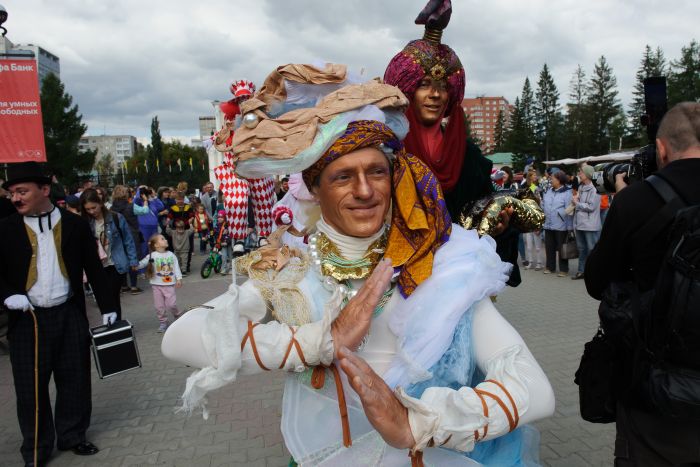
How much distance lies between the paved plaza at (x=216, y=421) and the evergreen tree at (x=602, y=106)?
58606 mm

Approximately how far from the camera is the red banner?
250 inches

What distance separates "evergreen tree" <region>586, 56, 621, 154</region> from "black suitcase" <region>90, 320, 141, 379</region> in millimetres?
62535

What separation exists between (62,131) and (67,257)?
154 ft

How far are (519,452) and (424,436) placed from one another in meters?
0.51

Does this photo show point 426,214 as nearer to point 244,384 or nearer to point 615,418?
point 615,418

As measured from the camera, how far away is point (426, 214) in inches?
63.2

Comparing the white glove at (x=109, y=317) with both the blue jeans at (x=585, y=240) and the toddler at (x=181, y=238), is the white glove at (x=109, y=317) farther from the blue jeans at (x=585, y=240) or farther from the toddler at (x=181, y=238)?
the blue jeans at (x=585, y=240)

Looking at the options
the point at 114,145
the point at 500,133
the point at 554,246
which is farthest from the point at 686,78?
the point at 114,145

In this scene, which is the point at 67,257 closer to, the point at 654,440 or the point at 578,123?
the point at 654,440

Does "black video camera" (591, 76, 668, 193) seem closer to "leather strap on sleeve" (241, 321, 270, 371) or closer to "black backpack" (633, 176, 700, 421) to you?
"black backpack" (633, 176, 700, 421)

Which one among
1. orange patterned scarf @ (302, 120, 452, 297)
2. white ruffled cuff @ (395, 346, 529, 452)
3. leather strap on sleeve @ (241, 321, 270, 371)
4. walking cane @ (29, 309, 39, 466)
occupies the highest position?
orange patterned scarf @ (302, 120, 452, 297)

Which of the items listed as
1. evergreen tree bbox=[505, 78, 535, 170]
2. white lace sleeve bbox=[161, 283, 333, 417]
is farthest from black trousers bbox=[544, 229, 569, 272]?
evergreen tree bbox=[505, 78, 535, 170]

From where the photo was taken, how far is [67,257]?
3.74 m

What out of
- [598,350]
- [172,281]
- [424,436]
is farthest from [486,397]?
[172,281]
